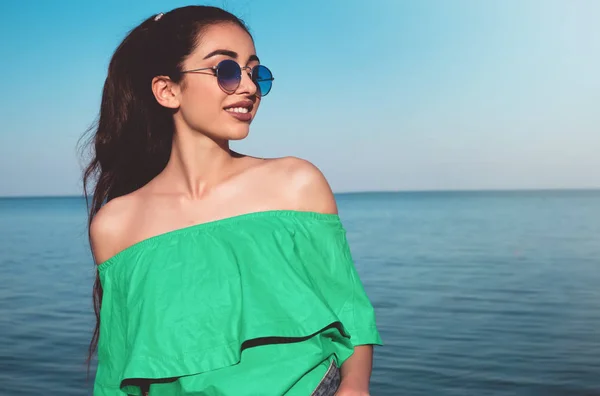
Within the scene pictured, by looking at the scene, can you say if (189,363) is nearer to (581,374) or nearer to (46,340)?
(581,374)

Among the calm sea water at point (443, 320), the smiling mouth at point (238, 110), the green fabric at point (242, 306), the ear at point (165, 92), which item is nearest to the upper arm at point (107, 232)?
the green fabric at point (242, 306)

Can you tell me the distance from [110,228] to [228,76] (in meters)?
0.63

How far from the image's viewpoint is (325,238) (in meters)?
2.34

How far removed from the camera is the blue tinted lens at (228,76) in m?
2.39

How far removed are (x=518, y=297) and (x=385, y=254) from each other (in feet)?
20.4

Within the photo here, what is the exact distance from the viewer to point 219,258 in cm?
231

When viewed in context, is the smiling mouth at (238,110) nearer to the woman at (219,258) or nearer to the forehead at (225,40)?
the woman at (219,258)

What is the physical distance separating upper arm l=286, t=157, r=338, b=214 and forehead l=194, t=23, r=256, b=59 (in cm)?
39

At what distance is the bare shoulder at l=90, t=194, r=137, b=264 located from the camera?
2561 mm

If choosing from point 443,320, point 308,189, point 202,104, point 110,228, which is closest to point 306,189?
point 308,189

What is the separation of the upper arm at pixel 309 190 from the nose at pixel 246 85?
26 centimetres

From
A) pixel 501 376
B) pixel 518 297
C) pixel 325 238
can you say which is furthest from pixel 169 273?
pixel 518 297

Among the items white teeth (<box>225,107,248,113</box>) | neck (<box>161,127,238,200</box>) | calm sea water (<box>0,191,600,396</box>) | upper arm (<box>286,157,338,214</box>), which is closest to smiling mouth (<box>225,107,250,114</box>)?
white teeth (<box>225,107,248,113</box>)

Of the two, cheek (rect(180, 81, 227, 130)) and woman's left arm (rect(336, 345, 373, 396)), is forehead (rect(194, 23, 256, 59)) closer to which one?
cheek (rect(180, 81, 227, 130))
